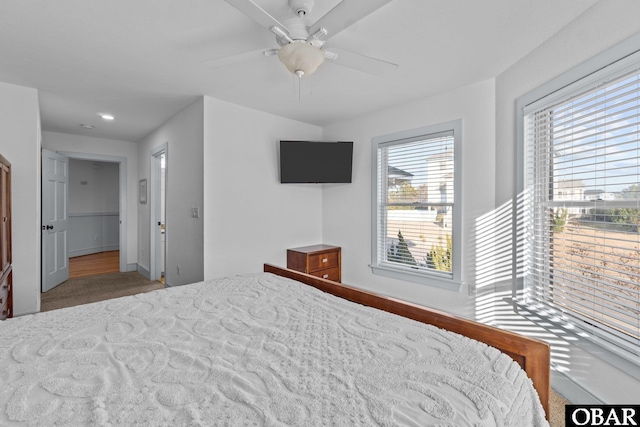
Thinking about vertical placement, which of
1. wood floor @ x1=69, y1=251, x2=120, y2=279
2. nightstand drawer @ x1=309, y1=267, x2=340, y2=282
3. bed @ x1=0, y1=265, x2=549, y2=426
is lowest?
wood floor @ x1=69, y1=251, x2=120, y2=279

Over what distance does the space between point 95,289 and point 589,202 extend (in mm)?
5503

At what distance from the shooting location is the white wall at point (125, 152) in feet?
15.1

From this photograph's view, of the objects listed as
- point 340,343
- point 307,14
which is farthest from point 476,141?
point 340,343

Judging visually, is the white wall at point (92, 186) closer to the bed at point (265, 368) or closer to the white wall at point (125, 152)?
the white wall at point (125, 152)

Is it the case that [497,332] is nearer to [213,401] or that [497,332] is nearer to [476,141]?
[213,401]

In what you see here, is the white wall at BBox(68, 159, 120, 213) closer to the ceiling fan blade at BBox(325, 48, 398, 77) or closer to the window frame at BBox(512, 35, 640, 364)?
the ceiling fan blade at BBox(325, 48, 398, 77)

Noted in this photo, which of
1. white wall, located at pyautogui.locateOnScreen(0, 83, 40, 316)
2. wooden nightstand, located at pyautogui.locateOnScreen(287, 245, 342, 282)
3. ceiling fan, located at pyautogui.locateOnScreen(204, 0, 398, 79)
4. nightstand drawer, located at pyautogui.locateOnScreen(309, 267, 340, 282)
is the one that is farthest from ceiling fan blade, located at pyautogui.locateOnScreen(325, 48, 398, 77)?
white wall, located at pyautogui.locateOnScreen(0, 83, 40, 316)

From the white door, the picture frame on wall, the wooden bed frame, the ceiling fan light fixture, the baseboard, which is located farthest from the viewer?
the baseboard

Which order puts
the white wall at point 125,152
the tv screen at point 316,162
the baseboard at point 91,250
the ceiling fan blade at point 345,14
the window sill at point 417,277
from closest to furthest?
the ceiling fan blade at point 345,14
the window sill at point 417,277
the tv screen at point 316,162
the white wall at point 125,152
the baseboard at point 91,250

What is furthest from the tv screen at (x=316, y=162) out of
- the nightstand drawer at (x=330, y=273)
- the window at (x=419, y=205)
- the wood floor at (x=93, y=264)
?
the wood floor at (x=93, y=264)

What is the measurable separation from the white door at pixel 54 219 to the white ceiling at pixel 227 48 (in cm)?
114

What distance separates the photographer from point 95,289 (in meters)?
4.12

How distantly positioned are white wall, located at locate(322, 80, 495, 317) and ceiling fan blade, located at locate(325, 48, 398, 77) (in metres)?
1.32

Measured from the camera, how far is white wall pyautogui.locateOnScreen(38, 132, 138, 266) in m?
4.62
